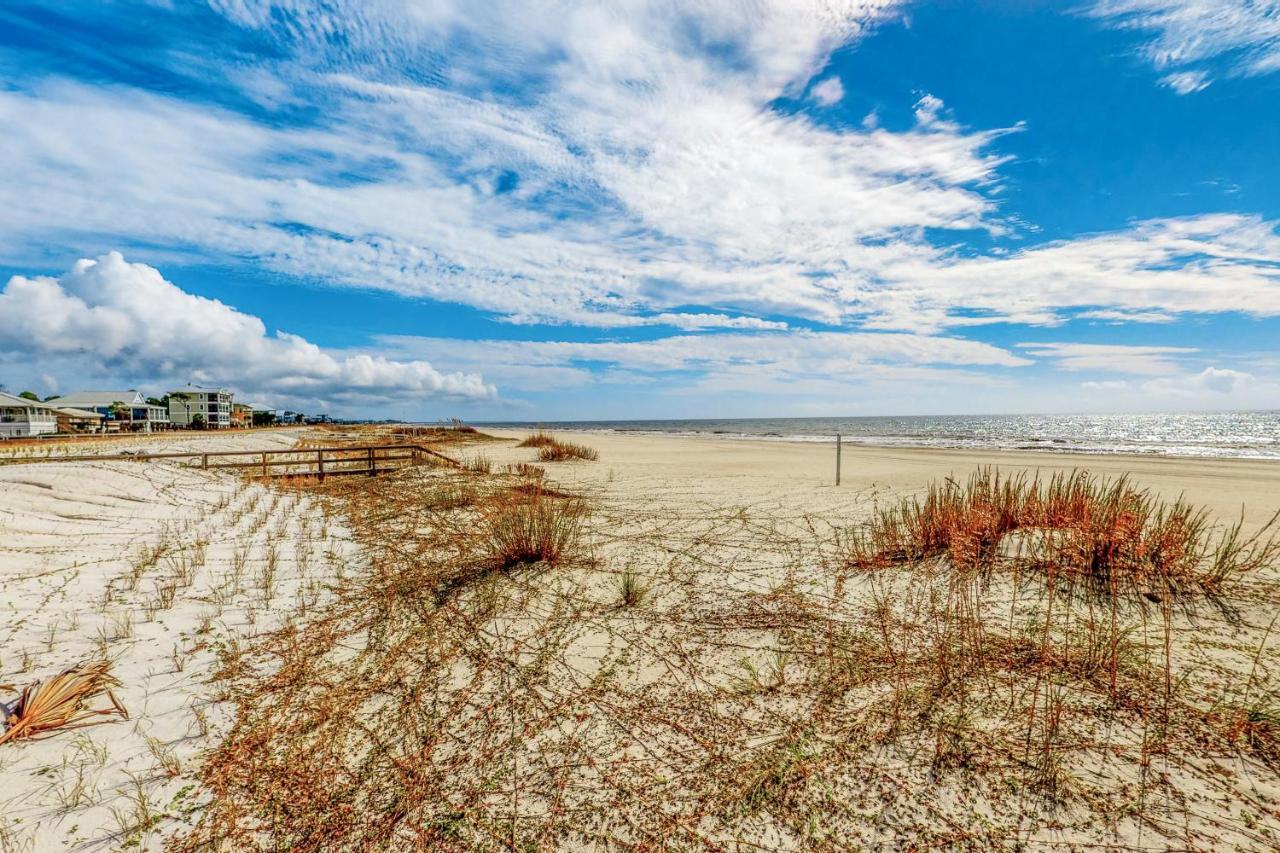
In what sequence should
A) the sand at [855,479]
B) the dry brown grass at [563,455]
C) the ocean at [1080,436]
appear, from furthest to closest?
the ocean at [1080,436] < the dry brown grass at [563,455] < the sand at [855,479]

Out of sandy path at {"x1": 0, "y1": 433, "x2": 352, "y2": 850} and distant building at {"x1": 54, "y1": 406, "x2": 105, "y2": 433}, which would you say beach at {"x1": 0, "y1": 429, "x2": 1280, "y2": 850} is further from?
distant building at {"x1": 54, "y1": 406, "x2": 105, "y2": 433}

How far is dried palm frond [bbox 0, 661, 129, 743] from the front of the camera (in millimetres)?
3104

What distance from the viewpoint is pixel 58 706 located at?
325 centimetres

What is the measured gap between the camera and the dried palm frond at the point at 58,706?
310 centimetres

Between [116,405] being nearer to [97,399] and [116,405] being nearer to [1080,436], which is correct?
[97,399]

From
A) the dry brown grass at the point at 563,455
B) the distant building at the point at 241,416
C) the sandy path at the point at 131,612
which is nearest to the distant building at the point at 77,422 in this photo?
the distant building at the point at 241,416

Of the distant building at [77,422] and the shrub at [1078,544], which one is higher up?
the shrub at [1078,544]

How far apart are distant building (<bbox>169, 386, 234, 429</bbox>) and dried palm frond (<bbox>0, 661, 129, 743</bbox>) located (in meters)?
89.3

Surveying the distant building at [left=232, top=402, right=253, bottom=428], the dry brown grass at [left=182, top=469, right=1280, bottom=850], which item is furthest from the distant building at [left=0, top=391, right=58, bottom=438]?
the dry brown grass at [left=182, top=469, right=1280, bottom=850]

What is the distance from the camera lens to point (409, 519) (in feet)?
31.9

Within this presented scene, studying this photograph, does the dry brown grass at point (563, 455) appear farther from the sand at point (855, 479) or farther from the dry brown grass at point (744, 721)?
the dry brown grass at point (744, 721)

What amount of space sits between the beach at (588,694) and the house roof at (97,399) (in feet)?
280

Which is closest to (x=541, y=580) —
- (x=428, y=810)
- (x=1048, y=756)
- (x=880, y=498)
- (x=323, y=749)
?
(x=323, y=749)

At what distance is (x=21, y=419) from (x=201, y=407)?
40.7 meters
